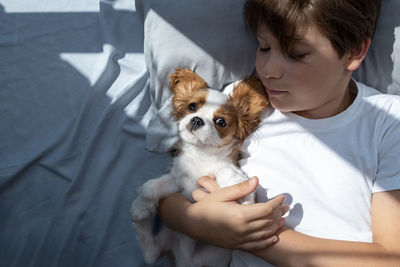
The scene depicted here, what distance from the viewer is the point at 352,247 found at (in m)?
1.01

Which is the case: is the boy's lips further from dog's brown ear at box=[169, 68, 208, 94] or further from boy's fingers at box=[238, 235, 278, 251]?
boy's fingers at box=[238, 235, 278, 251]

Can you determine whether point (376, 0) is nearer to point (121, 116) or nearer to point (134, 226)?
point (121, 116)

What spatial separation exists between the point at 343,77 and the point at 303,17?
23 cm

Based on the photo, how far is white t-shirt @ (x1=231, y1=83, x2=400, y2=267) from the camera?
3.52ft

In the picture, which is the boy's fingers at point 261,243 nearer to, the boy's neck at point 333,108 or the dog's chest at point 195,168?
the dog's chest at point 195,168

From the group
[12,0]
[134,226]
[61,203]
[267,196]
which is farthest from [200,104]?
[12,0]

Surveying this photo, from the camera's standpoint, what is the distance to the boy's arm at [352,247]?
994 millimetres

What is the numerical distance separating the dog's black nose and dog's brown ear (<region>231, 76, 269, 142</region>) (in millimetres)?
148

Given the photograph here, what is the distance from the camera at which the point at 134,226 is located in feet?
4.06

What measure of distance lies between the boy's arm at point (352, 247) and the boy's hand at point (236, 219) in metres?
0.04

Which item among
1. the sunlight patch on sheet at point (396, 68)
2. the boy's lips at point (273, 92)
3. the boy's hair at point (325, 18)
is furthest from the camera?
the sunlight patch on sheet at point (396, 68)

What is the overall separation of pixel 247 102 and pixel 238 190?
0.97ft

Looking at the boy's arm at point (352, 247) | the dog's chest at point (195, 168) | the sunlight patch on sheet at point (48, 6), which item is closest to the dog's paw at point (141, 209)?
the dog's chest at point (195, 168)

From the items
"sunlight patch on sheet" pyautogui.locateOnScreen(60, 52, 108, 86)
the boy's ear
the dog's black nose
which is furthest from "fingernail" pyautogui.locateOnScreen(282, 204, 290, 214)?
"sunlight patch on sheet" pyautogui.locateOnScreen(60, 52, 108, 86)
